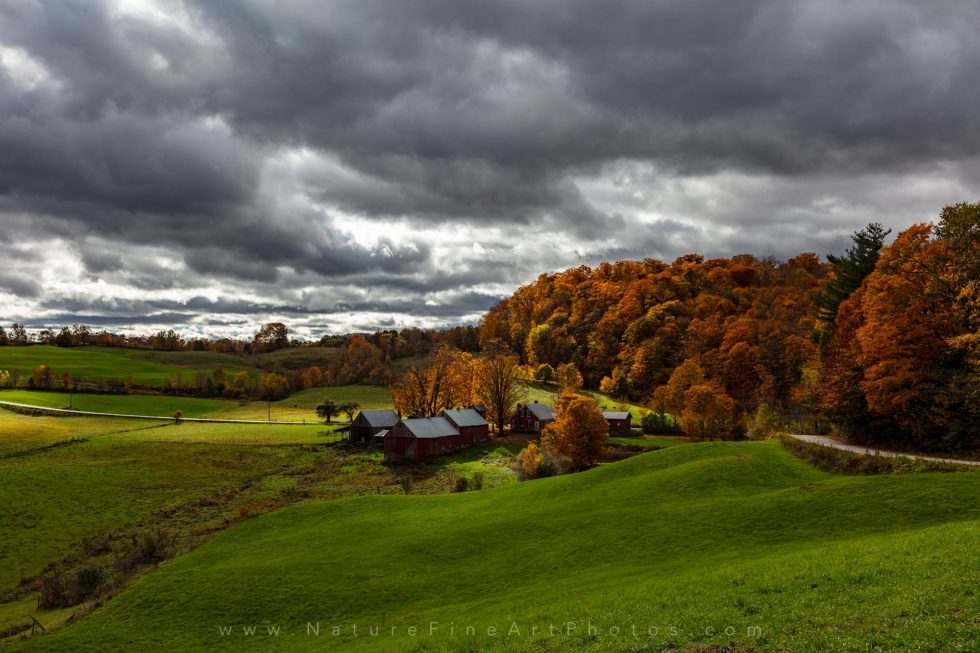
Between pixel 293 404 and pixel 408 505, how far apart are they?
113212 millimetres

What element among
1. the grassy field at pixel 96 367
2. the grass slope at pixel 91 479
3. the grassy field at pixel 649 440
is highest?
the grassy field at pixel 96 367

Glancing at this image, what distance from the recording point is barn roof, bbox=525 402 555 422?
97375mm

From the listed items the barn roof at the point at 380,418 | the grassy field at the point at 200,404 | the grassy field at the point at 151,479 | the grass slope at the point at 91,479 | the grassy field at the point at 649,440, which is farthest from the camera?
the grassy field at the point at 200,404

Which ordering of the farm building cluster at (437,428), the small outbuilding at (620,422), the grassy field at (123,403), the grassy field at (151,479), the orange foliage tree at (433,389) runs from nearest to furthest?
1. the grassy field at (151,479)
2. the farm building cluster at (437,428)
3. the small outbuilding at (620,422)
4. the orange foliage tree at (433,389)
5. the grassy field at (123,403)

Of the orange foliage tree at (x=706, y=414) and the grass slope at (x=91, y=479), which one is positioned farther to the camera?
the orange foliage tree at (x=706, y=414)

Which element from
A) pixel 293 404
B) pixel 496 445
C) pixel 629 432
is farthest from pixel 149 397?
pixel 629 432

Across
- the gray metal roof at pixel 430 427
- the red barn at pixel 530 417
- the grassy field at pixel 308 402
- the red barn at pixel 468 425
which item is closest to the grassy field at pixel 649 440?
the red barn at pixel 530 417

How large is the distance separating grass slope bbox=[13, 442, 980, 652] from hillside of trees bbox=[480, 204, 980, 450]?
9518 millimetres

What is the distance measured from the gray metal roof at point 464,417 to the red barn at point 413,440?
5.27m

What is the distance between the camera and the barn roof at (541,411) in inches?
3834

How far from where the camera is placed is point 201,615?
25328 mm

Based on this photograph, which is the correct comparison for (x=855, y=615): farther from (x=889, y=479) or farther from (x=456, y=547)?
(x=456, y=547)

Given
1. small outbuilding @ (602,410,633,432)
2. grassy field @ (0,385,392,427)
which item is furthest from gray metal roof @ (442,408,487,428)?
grassy field @ (0,385,392,427)

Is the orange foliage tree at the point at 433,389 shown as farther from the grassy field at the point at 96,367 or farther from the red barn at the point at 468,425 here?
the grassy field at the point at 96,367
